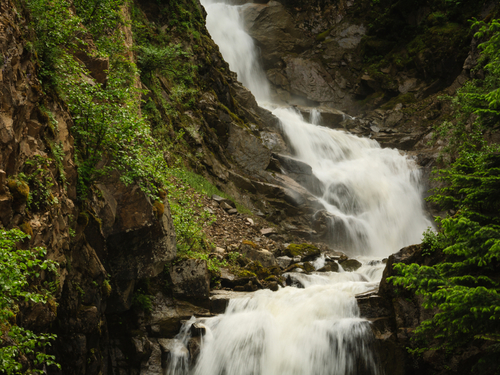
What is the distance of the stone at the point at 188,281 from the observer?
8.92 meters

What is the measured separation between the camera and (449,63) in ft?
87.4

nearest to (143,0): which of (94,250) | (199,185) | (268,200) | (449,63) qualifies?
(199,185)

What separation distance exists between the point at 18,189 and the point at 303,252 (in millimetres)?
10423

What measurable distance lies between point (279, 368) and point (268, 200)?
9569mm

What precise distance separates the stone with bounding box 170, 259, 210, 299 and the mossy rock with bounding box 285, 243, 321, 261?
490cm

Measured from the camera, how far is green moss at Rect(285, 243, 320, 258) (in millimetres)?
13130

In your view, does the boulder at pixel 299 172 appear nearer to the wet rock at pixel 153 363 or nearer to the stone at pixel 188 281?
the stone at pixel 188 281

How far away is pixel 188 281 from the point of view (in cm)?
895

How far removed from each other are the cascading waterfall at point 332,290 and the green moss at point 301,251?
40cm

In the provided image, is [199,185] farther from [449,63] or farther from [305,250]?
[449,63]

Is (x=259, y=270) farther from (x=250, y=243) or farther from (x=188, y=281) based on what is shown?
(x=188, y=281)

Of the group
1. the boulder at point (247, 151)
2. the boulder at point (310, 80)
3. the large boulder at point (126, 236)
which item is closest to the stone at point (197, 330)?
the large boulder at point (126, 236)

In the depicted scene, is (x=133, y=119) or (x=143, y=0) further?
(x=143, y=0)

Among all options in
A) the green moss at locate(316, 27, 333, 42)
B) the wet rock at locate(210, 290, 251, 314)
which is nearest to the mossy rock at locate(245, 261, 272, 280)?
the wet rock at locate(210, 290, 251, 314)
